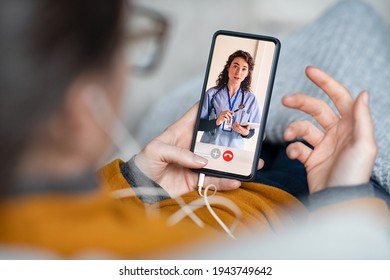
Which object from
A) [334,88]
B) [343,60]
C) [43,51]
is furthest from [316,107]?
[43,51]

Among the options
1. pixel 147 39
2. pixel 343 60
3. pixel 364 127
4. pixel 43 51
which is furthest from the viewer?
pixel 343 60

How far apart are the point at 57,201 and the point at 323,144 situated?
0.29 m

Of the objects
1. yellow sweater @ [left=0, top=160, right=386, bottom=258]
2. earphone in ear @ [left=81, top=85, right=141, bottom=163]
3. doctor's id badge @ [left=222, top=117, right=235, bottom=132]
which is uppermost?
earphone in ear @ [left=81, top=85, right=141, bottom=163]

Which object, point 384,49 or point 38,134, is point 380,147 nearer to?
point 384,49

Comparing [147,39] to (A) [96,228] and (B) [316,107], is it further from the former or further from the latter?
(A) [96,228]

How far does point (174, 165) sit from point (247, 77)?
Answer: 12 centimetres

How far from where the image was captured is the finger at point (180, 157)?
1.85 feet

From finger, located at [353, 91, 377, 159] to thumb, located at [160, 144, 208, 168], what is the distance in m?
0.15

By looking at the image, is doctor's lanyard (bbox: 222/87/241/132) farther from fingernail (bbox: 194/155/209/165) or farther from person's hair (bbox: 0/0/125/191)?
person's hair (bbox: 0/0/125/191)

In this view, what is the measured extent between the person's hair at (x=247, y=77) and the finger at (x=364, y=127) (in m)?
0.11

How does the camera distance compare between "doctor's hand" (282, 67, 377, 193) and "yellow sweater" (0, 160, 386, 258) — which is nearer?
"yellow sweater" (0, 160, 386, 258)

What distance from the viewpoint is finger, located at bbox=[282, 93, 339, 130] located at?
0.58 meters

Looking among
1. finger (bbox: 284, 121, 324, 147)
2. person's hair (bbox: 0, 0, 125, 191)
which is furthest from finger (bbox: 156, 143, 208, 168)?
person's hair (bbox: 0, 0, 125, 191)

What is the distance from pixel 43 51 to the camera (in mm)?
335
